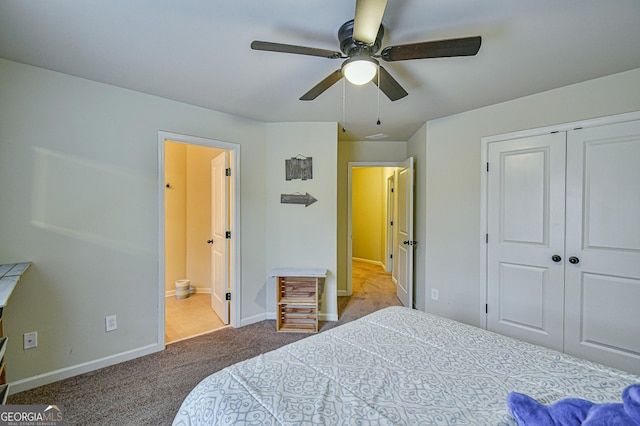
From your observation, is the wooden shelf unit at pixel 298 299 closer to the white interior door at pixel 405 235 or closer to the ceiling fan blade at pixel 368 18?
the white interior door at pixel 405 235

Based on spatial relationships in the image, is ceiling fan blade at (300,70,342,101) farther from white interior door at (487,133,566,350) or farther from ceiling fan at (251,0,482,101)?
white interior door at (487,133,566,350)

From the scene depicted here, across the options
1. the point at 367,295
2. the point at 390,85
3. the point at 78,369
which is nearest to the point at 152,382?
the point at 78,369

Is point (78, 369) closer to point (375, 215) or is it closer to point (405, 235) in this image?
point (405, 235)

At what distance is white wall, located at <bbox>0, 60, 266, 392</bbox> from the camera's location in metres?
2.04

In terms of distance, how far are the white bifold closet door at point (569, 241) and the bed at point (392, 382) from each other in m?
1.43

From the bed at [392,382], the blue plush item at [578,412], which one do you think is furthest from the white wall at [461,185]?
the blue plush item at [578,412]

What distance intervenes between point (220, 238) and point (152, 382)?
1602mm

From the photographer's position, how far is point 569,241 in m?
2.42

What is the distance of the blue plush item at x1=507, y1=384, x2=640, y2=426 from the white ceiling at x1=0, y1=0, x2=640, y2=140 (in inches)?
67.0

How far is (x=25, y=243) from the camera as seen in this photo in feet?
6.78

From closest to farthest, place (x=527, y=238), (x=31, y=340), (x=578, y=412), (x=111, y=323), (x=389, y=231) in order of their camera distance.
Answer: (x=578, y=412)
(x=31, y=340)
(x=111, y=323)
(x=527, y=238)
(x=389, y=231)

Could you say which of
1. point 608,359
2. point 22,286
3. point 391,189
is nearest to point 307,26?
point 22,286

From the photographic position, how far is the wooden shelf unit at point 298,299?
3113 mm

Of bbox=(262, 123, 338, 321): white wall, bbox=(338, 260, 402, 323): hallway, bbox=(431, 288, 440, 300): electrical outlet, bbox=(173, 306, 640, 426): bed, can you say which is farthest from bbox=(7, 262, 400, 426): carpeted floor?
bbox=(431, 288, 440, 300): electrical outlet
